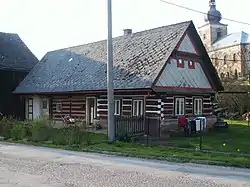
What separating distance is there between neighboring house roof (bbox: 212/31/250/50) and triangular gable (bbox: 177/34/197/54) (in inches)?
2423

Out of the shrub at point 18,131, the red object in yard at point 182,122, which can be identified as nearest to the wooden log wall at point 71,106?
the red object in yard at point 182,122

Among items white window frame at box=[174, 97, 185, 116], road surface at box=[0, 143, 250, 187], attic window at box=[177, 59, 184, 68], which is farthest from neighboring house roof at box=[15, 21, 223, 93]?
road surface at box=[0, 143, 250, 187]

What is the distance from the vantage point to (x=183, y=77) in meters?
26.6

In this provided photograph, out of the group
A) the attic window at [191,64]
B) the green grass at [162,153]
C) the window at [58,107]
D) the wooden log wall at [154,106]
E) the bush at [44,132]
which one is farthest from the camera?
the window at [58,107]

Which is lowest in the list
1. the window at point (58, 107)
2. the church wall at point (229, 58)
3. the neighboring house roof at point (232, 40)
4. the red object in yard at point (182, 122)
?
the red object in yard at point (182, 122)

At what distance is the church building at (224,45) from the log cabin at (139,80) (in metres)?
37.4

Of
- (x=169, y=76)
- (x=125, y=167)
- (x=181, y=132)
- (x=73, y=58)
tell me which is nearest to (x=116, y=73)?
(x=169, y=76)

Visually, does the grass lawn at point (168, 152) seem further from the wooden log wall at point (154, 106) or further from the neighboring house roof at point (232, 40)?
the neighboring house roof at point (232, 40)

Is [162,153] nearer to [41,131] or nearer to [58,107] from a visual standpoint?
[41,131]

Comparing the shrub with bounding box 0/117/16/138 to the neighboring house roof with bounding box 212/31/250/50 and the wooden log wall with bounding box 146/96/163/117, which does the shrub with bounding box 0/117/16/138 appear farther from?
the neighboring house roof with bounding box 212/31/250/50

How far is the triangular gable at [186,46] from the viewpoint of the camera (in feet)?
87.6

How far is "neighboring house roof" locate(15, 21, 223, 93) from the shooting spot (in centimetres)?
2489

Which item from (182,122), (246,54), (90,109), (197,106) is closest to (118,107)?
(90,109)

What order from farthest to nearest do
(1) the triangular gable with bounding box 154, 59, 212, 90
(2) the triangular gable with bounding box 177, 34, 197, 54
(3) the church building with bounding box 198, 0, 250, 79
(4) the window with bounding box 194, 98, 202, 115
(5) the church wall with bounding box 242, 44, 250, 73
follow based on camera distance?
Answer: (3) the church building with bounding box 198, 0, 250, 79 < (5) the church wall with bounding box 242, 44, 250, 73 < (4) the window with bounding box 194, 98, 202, 115 < (2) the triangular gable with bounding box 177, 34, 197, 54 < (1) the triangular gable with bounding box 154, 59, 212, 90
